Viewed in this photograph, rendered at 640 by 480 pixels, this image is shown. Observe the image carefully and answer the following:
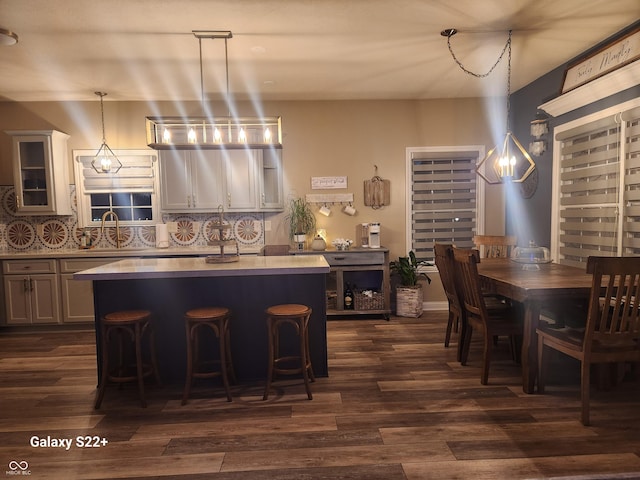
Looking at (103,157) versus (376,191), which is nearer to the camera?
(103,157)

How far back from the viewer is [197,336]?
288cm

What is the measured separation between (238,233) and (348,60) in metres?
2.52

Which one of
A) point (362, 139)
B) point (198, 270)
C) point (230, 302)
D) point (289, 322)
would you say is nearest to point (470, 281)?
point (289, 322)

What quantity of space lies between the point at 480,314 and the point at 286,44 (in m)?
2.74

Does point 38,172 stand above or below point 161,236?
above

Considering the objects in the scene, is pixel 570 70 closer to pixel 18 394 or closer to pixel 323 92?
pixel 323 92

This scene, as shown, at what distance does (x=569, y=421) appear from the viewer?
92.8 inches

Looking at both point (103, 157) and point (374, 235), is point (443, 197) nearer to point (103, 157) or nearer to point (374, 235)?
point (374, 235)

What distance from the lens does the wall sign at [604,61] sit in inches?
121

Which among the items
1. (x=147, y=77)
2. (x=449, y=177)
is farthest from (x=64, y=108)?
(x=449, y=177)

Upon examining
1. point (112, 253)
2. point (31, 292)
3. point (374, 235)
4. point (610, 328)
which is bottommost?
point (31, 292)

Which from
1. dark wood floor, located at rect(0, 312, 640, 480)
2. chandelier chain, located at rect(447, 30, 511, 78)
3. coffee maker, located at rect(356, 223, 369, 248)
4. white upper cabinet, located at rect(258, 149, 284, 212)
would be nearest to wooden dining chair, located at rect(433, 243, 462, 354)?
dark wood floor, located at rect(0, 312, 640, 480)

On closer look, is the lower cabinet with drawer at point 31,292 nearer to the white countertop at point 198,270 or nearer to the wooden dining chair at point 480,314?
the white countertop at point 198,270

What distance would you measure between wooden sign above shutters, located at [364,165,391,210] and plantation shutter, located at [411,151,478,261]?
37 centimetres
